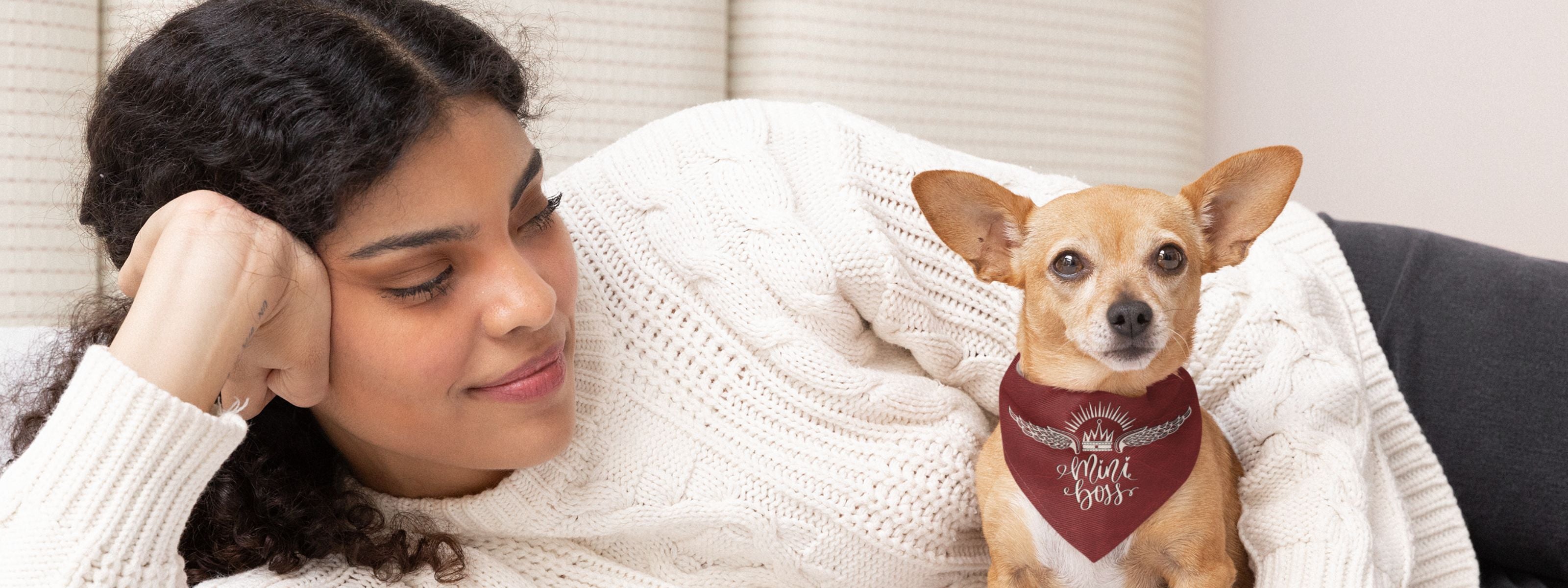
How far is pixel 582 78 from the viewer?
208 cm

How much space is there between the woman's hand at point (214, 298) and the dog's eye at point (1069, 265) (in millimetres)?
705

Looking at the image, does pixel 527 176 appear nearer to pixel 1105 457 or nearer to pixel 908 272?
pixel 908 272

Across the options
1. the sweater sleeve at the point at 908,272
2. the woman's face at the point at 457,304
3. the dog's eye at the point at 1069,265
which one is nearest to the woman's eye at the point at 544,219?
the woman's face at the point at 457,304

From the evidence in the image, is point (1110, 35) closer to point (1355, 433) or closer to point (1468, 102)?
point (1468, 102)

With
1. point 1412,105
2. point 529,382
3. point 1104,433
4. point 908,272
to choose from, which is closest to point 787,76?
point 908,272

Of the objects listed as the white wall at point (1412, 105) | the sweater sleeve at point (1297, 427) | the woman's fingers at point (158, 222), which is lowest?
the white wall at point (1412, 105)

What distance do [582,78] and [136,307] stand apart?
1208 millimetres

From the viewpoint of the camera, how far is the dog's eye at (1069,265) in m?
1.05

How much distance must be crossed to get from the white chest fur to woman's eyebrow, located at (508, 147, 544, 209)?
58 centimetres

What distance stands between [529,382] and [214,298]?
0.30 m

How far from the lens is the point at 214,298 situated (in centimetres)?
97

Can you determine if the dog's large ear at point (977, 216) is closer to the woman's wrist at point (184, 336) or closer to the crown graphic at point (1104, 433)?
the crown graphic at point (1104, 433)

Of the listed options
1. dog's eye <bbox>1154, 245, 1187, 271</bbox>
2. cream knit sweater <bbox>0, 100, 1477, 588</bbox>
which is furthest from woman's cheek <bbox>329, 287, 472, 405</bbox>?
dog's eye <bbox>1154, 245, 1187, 271</bbox>

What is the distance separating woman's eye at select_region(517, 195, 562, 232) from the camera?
115 cm
